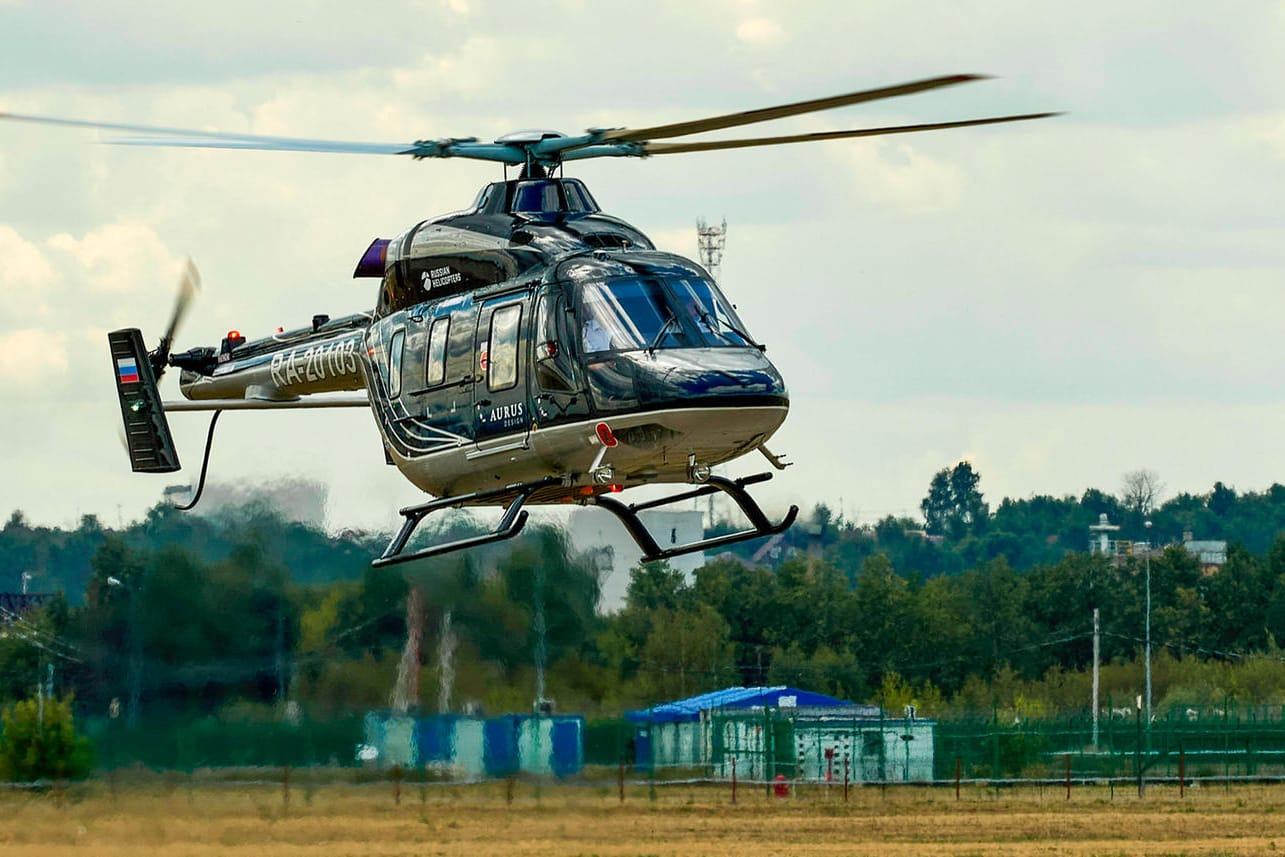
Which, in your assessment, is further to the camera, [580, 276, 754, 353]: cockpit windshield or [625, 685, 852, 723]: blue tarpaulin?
[625, 685, 852, 723]: blue tarpaulin

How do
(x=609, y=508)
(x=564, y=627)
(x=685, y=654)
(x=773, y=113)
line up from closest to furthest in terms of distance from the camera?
(x=773, y=113)
(x=609, y=508)
(x=564, y=627)
(x=685, y=654)

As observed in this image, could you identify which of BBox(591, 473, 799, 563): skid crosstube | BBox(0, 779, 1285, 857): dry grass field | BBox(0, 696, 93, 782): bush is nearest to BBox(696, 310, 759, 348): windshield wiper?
BBox(591, 473, 799, 563): skid crosstube

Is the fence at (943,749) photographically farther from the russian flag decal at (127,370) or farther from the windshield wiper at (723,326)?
the windshield wiper at (723,326)

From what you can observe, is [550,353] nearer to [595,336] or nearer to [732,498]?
[595,336]

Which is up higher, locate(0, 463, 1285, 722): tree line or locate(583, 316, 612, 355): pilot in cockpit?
locate(583, 316, 612, 355): pilot in cockpit

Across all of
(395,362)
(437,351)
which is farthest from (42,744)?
(437,351)

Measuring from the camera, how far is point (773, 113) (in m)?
18.2

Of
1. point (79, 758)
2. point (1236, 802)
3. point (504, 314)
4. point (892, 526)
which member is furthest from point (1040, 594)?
point (504, 314)

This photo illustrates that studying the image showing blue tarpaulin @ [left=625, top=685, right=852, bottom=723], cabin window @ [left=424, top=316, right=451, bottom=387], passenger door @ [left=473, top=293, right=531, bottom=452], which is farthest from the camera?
blue tarpaulin @ [left=625, top=685, right=852, bottom=723]

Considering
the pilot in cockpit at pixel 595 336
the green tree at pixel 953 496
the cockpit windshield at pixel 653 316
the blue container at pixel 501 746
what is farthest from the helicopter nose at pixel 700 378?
the green tree at pixel 953 496

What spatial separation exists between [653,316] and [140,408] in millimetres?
7844

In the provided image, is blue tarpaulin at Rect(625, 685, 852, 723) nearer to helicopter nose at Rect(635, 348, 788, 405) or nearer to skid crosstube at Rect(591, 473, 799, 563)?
skid crosstube at Rect(591, 473, 799, 563)

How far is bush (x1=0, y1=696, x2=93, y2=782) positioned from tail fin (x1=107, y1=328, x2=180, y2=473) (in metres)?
4.93

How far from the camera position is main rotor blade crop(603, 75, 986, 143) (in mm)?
16047
